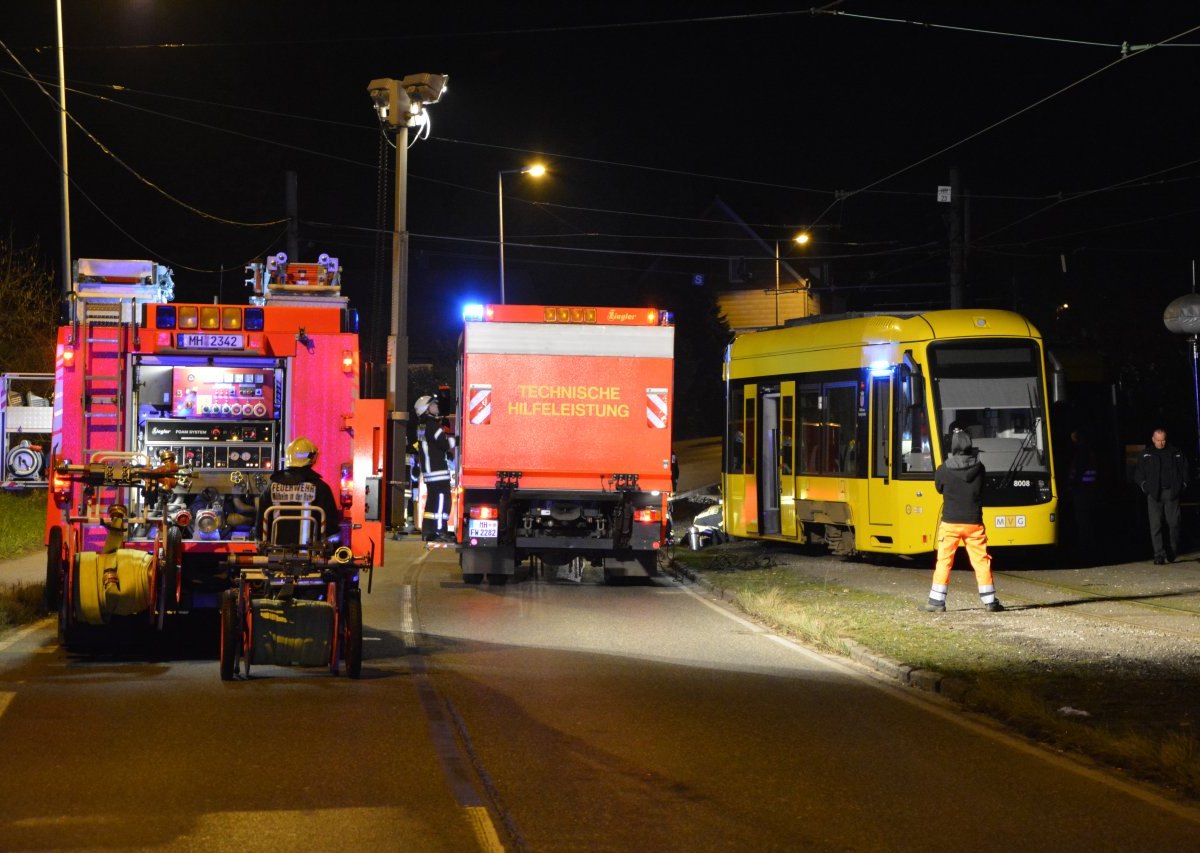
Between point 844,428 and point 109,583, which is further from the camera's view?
point 844,428

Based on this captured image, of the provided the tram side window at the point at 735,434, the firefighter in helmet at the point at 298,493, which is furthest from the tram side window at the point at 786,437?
the firefighter in helmet at the point at 298,493

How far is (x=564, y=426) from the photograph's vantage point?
18.2 metres

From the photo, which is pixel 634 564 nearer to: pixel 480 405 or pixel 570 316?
pixel 480 405

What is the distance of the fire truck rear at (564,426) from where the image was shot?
1814 cm

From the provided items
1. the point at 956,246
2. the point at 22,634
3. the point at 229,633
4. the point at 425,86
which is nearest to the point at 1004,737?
the point at 229,633

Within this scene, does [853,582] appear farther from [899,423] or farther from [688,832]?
[688,832]

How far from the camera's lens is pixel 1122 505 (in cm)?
2600

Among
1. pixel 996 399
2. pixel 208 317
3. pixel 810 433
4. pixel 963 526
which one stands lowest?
pixel 963 526

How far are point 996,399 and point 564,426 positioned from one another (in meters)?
5.65

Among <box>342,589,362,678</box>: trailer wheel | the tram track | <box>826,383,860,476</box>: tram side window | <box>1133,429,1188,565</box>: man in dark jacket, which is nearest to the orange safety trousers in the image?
the tram track

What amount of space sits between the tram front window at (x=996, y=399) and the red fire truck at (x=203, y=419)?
855cm

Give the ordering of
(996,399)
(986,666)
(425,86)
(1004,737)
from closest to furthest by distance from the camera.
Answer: (1004,737) → (986,666) → (996,399) → (425,86)

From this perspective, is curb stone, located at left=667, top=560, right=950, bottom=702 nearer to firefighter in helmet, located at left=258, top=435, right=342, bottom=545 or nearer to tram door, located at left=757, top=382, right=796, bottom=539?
firefighter in helmet, located at left=258, top=435, right=342, bottom=545

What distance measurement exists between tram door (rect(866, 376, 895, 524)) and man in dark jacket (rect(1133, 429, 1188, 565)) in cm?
340
